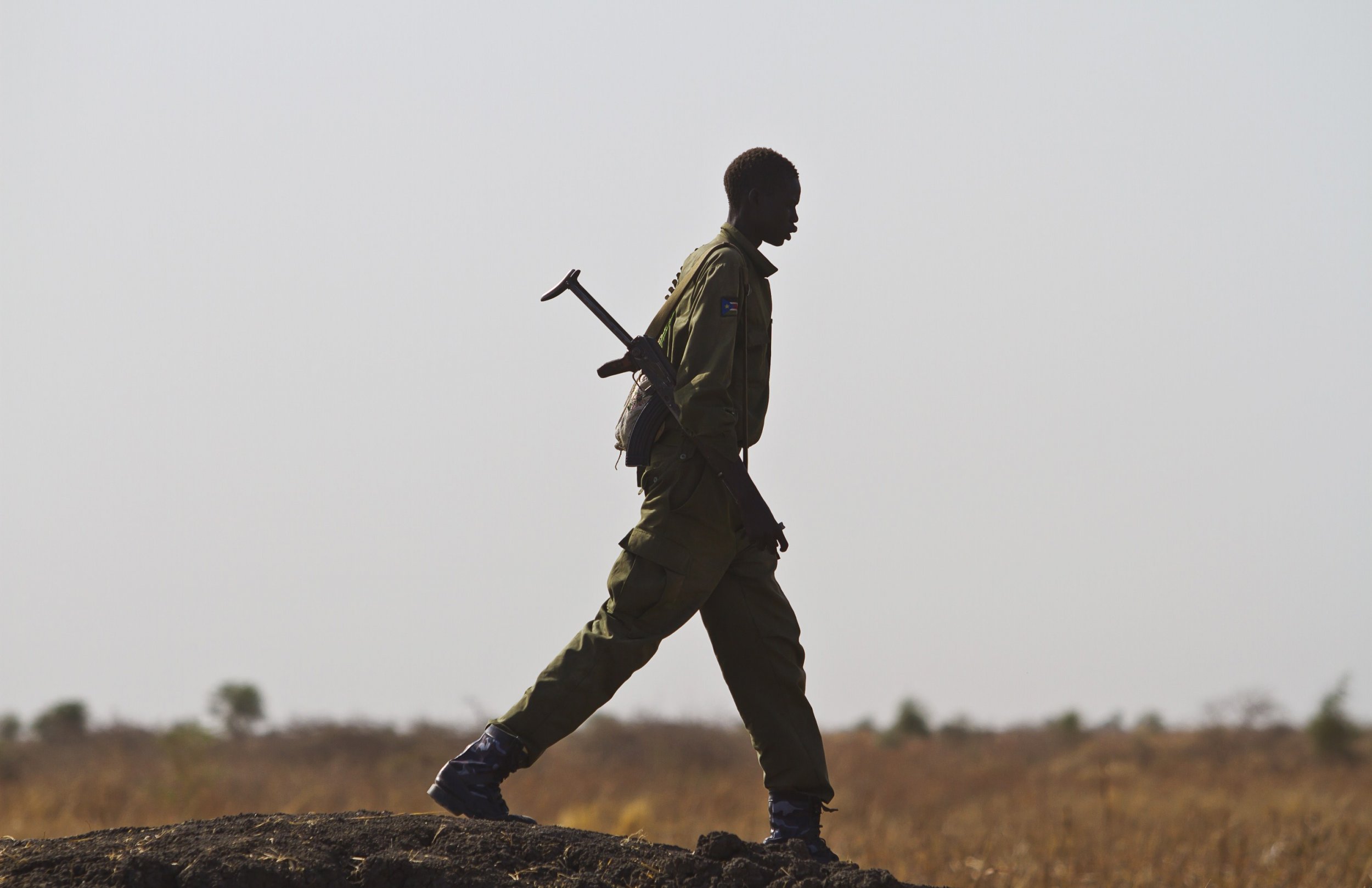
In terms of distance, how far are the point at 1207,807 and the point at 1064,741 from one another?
416 inches

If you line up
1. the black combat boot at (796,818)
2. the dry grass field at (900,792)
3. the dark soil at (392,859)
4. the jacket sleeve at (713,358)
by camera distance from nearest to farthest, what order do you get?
the dark soil at (392,859) < the jacket sleeve at (713,358) < the black combat boot at (796,818) < the dry grass field at (900,792)

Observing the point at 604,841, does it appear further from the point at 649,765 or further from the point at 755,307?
the point at 649,765

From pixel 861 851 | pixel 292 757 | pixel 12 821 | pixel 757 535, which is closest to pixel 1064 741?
pixel 292 757

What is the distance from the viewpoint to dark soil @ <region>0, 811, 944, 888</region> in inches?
133

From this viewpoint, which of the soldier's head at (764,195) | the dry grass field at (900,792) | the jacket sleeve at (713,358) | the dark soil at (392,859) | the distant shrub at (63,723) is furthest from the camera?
the distant shrub at (63,723)

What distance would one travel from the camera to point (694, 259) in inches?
176

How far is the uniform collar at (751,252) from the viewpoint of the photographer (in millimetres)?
4430

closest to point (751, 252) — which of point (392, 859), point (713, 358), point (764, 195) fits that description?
point (764, 195)

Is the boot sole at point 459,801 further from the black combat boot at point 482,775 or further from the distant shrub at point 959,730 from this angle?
the distant shrub at point 959,730

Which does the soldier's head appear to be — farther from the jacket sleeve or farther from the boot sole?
the boot sole

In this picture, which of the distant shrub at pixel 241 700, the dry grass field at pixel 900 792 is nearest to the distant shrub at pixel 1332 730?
the dry grass field at pixel 900 792

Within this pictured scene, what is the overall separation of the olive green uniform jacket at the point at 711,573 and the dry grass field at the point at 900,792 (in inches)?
30.5

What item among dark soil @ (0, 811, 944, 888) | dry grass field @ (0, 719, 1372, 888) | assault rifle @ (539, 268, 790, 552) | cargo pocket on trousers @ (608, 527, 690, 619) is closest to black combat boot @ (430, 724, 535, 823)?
dark soil @ (0, 811, 944, 888)

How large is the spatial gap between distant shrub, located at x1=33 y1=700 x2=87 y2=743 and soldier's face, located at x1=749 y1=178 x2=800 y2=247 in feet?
59.2
